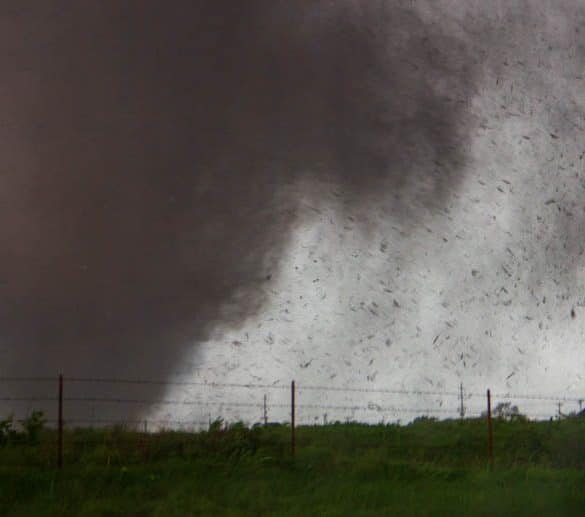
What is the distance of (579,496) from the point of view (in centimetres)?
1298

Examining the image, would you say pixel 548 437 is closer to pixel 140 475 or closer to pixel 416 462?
pixel 416 462

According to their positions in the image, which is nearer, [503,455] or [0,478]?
[0,478]

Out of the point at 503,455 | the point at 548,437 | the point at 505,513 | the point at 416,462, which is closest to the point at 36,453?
the point at 416,462

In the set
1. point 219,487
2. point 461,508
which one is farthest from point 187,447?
point 461,508

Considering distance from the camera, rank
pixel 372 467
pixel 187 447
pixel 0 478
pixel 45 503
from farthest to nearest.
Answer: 1. pixel 187 447
2. pixel 372 467
3. pixel 0 478
4. pixel 45 503

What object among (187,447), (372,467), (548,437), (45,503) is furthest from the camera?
(548,437)

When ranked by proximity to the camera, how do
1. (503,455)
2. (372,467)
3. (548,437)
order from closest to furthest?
(372,467)
(503,455)
(548,437)

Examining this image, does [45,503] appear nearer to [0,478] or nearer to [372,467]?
[0,478]

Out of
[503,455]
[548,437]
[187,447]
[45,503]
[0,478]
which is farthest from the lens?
[548,437]

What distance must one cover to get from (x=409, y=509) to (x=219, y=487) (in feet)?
9.13

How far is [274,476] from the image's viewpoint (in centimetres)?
1379

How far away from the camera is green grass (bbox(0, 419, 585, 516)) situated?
37.6 ft

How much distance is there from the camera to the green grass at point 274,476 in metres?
11.5

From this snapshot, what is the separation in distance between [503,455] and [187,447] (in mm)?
7059
